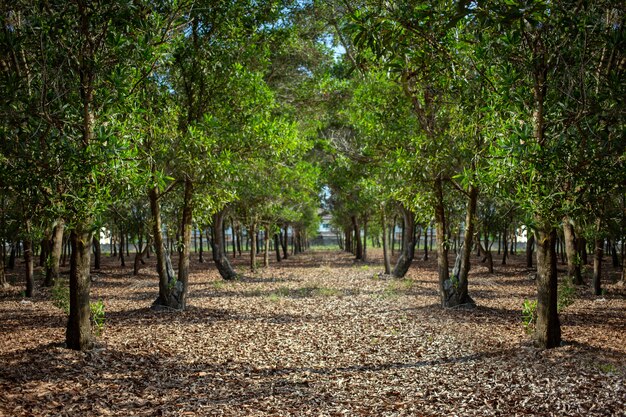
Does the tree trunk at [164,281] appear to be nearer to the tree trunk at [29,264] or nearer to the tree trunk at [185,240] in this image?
the tree trunk at [185,240]

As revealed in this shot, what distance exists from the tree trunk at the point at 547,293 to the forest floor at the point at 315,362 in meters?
0.32

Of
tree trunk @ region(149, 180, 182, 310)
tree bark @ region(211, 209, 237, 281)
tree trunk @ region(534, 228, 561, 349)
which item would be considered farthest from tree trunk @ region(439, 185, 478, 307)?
tree bark @ region(211, 209, 237, 281)

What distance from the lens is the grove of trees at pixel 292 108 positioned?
789cm

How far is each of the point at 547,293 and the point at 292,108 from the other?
43.9 feet

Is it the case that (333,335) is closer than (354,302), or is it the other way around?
(333,335)

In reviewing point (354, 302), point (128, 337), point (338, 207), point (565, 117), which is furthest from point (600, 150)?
point (338, 207)

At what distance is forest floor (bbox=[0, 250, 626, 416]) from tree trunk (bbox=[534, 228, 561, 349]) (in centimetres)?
32

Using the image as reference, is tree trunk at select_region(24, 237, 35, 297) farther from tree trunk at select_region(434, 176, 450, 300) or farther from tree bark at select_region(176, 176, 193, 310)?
tree trunk at select_region(434, 176, 450, 300)

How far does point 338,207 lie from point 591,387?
35513 millimetres

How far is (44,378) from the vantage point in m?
8.57

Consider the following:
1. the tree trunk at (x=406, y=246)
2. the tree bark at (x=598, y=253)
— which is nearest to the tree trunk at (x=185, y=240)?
the tree trunk at (x=406, y=246)

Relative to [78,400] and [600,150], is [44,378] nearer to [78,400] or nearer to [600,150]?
[78,400]

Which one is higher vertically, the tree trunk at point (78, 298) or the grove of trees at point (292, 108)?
the grove of trees at point (292, 108)

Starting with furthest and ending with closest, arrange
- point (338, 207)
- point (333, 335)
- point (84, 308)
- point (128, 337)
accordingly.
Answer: point (338, 207), point (333, 335), point (128, 337), point (84, 308)
